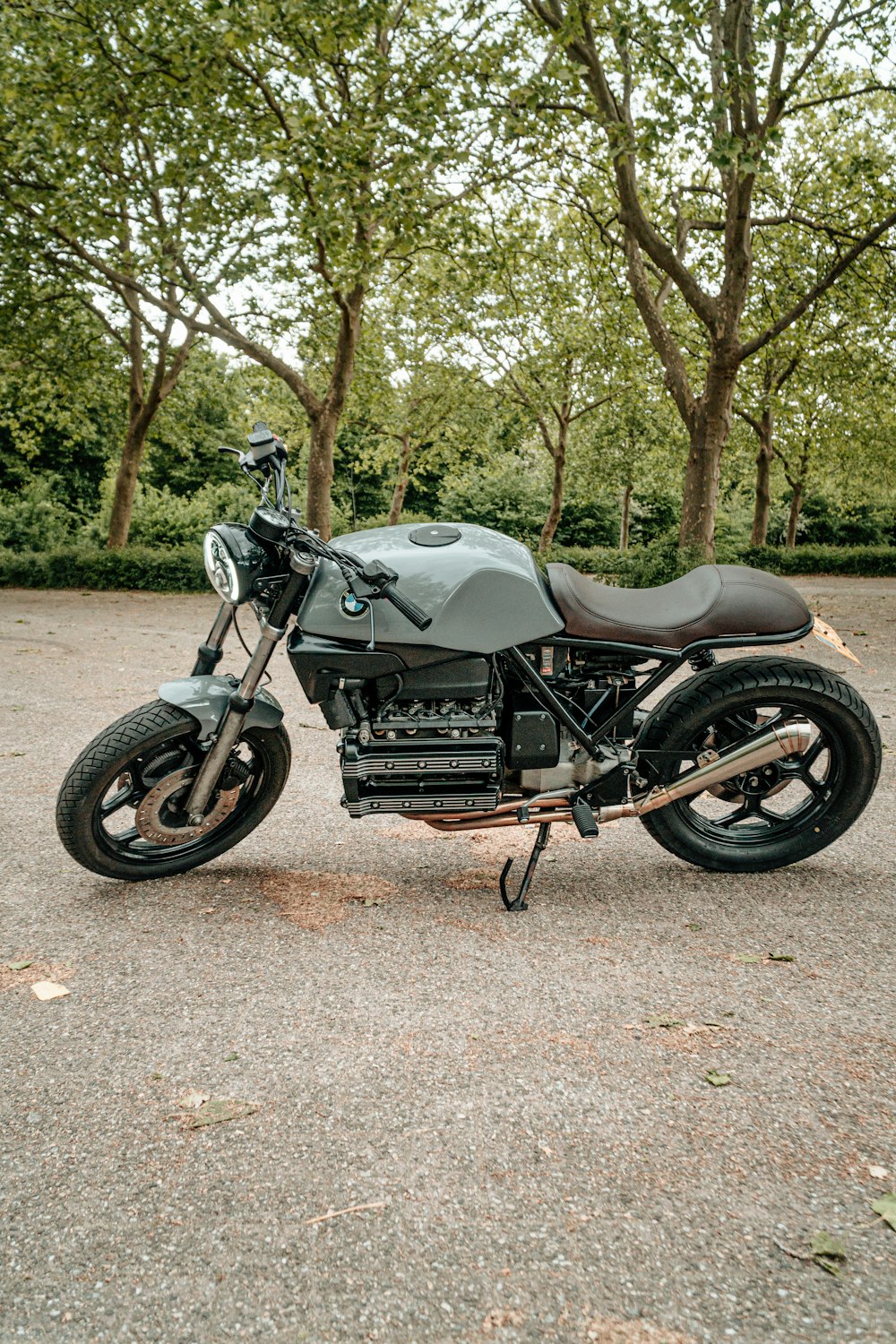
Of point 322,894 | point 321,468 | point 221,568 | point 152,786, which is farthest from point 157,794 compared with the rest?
point 321,468

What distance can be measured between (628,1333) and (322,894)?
2175mm

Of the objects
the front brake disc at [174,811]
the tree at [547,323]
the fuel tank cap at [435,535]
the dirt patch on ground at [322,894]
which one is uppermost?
the tree at [547,323]

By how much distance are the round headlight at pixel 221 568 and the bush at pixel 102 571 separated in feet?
54.3

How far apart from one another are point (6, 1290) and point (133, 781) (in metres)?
1.95

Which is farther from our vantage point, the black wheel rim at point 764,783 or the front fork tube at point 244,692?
the black wheel rim at point 764,783

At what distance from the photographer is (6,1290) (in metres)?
1.84

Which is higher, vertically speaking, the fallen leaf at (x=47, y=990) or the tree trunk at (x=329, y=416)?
the tree trunk at (x=329, y=416)

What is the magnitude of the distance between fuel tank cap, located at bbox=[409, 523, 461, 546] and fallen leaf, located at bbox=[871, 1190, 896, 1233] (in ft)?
7.47

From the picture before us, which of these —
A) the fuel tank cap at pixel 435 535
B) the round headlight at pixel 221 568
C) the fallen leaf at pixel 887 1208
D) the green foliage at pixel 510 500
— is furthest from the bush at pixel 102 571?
the green foliage at pixel 510 500

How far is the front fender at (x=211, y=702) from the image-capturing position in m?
3.51

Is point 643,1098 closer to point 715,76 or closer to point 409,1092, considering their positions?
point 409,1092

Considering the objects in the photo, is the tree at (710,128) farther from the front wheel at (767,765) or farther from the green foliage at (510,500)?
the green foliage at (510,500)

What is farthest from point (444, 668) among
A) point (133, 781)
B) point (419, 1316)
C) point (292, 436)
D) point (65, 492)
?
point (65, 492)

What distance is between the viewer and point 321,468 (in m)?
17.6
